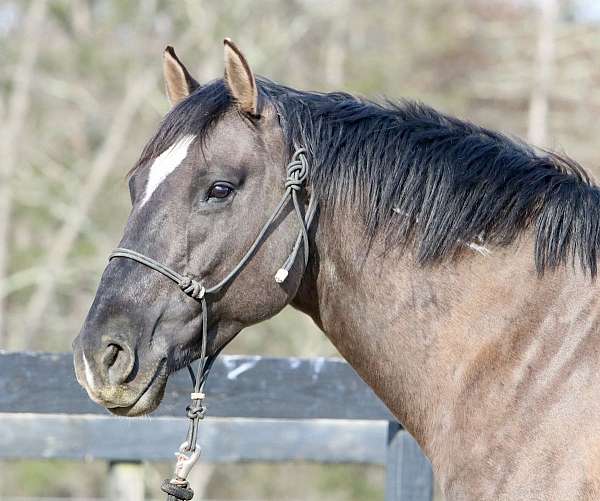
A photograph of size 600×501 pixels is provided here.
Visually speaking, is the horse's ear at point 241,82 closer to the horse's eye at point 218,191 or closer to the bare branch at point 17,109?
the horse's eye at point 218,191

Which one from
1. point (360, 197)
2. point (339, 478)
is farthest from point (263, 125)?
point (339, 478)

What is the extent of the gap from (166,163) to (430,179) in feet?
2.72

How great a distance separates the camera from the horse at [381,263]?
272cm

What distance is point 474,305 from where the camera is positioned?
287cm

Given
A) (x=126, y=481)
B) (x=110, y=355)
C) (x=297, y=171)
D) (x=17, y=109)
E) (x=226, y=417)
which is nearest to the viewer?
(x=110, y=355)

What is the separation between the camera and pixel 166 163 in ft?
9.49

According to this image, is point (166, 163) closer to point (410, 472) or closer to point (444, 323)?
point (444, 323)

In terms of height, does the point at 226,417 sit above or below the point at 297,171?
below

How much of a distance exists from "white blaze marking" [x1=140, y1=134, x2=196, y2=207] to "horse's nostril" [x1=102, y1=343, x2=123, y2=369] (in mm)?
449

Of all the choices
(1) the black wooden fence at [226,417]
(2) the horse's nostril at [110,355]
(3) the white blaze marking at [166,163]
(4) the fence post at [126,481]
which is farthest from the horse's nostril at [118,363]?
(4) the fence post at [126,481]

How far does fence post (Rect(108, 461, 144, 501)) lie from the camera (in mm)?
4438

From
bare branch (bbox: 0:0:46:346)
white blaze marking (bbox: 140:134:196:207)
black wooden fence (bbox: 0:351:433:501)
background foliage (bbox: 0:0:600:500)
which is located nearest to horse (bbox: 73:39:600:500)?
white blaze marking (bbox: 140:134:196:207)

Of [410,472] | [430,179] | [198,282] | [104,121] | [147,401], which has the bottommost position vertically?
[147,401]

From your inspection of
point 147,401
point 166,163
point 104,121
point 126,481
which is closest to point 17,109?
point 104,121
